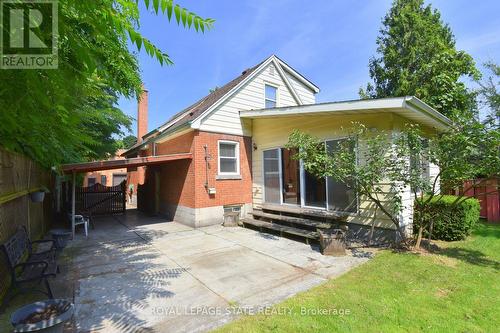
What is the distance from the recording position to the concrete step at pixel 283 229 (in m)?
7.57

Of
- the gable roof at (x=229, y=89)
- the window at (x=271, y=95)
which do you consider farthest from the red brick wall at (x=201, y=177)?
the window at (x=271, y=95)

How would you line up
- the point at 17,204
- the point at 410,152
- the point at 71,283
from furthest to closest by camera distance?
1. the point at 410,152
2. the point at 17,204
3. the point at 71,283

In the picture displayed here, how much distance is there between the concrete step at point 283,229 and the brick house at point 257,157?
0.83m

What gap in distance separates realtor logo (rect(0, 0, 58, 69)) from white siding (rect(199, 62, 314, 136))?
27.8 feet

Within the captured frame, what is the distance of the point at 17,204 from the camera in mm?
5770


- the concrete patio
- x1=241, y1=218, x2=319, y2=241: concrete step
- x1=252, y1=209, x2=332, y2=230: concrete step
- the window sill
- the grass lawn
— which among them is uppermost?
the window sill

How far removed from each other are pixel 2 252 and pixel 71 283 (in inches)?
61.6

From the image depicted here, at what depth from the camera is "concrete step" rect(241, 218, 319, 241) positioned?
757 cm

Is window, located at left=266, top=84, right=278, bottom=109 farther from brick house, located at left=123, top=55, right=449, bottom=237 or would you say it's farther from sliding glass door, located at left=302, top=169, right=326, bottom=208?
sliding glass door, located at left=302, top=169, right=326, bottom=208

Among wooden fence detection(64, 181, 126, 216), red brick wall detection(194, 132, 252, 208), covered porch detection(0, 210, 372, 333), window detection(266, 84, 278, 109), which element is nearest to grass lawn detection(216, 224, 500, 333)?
covered porch detection(0, 210, 372, 333)

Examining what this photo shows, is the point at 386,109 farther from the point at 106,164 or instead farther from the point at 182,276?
the point at 106,164

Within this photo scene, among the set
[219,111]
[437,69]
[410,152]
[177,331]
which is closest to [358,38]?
[437,69]

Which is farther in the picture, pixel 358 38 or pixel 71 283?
pixel 358 38

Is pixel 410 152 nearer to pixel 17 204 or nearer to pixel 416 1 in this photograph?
pixel 17 204
